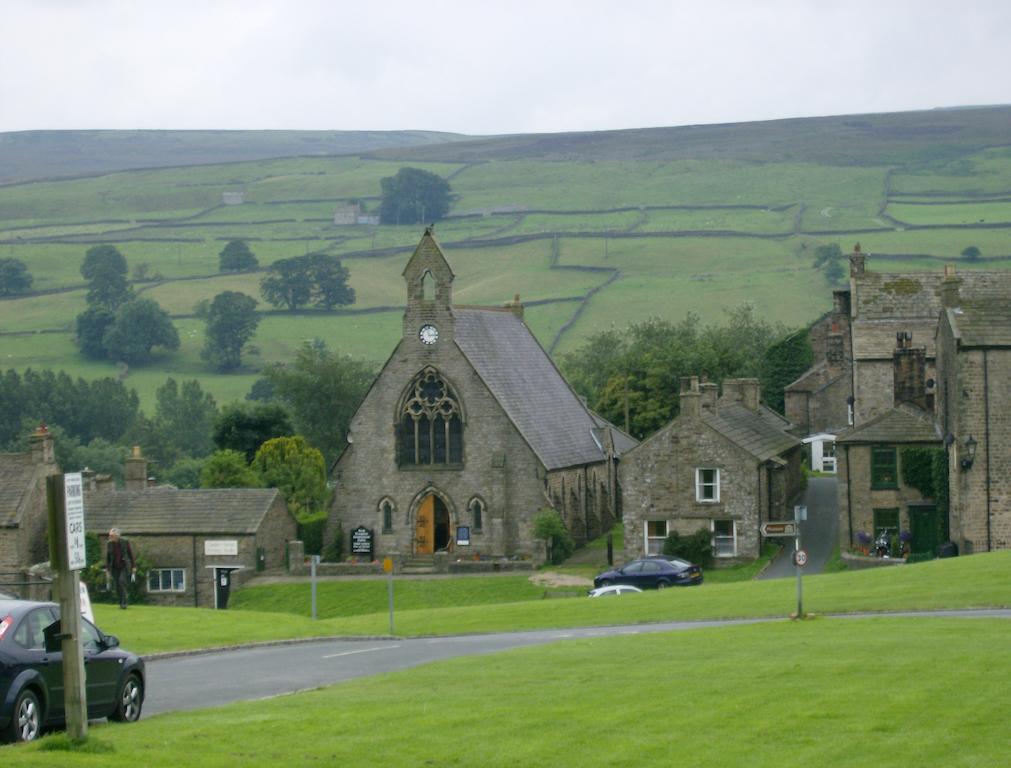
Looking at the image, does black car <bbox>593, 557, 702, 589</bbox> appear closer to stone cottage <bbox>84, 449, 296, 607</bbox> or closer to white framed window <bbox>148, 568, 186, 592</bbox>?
stone cottage <bbox>84, 449, 296, 607</bbox>

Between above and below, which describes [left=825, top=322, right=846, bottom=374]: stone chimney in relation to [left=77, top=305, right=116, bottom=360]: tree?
below

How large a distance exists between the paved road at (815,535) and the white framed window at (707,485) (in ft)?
11.3

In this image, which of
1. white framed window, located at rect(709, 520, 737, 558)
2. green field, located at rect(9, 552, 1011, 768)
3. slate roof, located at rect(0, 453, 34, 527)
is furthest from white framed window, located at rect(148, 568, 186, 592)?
green field, located at rect(9, 552, 1011, 768)

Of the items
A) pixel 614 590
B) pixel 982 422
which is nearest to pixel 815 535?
pixel 982 422

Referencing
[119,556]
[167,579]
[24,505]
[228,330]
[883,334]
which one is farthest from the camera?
[228,330]

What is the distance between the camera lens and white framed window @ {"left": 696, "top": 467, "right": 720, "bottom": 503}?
66875mm

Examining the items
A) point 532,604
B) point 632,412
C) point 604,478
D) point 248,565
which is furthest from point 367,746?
point 632,412

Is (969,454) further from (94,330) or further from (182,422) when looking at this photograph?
(94,330)

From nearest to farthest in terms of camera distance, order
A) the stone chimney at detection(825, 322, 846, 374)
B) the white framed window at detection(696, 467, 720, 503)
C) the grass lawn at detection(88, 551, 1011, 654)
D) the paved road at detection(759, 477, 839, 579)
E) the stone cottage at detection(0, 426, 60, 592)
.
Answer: the grass lawn at detection(88, 551, 1011, 654), the paved road at detection(759, 477, 839, 579), the stone cottage at detection(0, 426, 60, 592), the white framed window at detection(696, 467, 720, 503), the stone chimney at detection(825, 322, 846, 374)

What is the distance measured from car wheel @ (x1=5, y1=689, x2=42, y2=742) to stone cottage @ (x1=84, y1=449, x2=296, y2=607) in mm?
46296

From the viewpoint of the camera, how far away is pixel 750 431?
72.0 metres

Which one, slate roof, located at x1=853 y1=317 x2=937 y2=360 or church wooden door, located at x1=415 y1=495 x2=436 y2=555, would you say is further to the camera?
slate roof, located at x1=853 y1=317 x2=937 y2=360

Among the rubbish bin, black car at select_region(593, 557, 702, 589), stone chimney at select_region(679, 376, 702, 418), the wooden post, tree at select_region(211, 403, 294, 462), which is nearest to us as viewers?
the wooden post

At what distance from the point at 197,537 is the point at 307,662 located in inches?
1424
